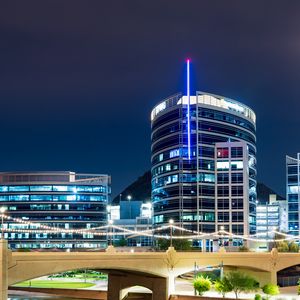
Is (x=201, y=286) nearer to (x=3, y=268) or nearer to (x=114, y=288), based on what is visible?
(x=114, y=288)

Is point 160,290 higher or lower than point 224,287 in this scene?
higher

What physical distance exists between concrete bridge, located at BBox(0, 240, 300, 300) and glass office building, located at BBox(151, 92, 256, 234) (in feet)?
230

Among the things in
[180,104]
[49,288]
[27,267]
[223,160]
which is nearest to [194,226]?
[223,160]

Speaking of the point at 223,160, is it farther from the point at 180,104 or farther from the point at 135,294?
the point at 135,294

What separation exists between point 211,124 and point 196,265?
103346 millimetres

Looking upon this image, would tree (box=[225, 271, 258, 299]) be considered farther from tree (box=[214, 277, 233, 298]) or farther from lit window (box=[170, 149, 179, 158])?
lit window (box=[170, 149, 179, 158])

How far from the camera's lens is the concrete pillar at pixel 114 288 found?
90.0 metres

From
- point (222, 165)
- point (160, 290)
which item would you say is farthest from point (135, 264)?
point (222, 165)

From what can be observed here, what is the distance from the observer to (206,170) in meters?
188

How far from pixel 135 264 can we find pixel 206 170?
368 ft

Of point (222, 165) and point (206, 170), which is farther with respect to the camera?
point (222, 165)

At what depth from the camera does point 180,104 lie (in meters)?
189

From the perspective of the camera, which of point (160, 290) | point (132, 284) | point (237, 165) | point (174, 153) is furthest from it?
point (174, 153)

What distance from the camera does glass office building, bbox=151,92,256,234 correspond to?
607 ft
